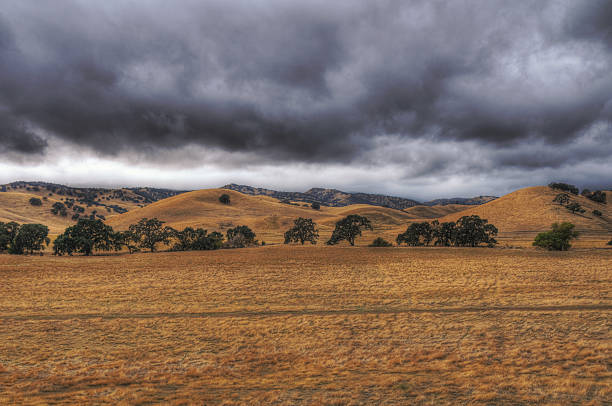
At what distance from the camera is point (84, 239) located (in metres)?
44.1

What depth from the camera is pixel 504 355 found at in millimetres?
12156

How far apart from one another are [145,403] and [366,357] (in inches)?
333

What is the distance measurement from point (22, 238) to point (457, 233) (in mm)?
73664

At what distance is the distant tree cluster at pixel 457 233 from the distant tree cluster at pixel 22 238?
64901 mm

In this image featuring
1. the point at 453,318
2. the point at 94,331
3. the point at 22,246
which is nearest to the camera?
the point at 94,331

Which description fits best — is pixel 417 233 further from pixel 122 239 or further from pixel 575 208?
pixel 575 208

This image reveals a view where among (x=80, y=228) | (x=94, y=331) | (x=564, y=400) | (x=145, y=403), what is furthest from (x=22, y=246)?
(x=564, y=400)

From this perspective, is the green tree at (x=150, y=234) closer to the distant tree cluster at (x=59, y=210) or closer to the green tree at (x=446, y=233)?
the green tree at (x=446, y=233)

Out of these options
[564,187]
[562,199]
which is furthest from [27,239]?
[564,187]

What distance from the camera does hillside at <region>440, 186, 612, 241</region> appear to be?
77938 mm

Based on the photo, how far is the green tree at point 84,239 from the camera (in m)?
44.2

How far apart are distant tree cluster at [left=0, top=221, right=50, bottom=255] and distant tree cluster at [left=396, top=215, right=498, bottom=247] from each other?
6490 centimetres

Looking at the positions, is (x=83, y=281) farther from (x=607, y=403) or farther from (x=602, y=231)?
(x=602, y=231)

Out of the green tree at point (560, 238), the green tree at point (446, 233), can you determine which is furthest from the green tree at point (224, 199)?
the green tree at point (560, 238)
